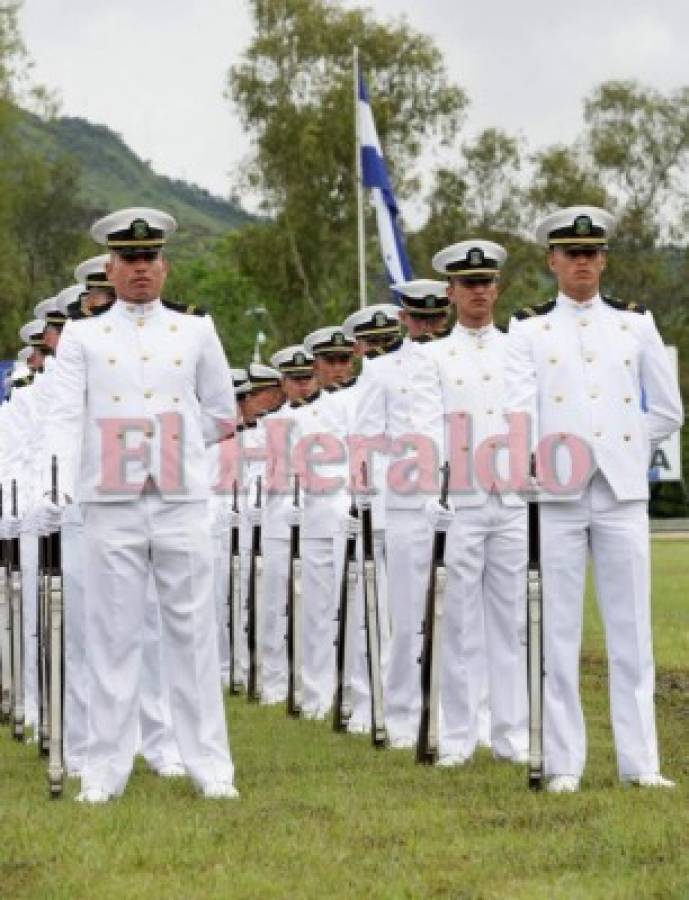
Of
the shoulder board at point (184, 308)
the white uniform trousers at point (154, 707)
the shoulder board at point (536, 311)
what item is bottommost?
the white uniform trousers at point (154, 707)

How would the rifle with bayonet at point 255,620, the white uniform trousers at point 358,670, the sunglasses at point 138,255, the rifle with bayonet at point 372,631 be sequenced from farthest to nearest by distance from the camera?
the rifle with bayonet at point 255,620
the white uniform trousers at point 358,670
the rifle with bayonet at point 372,631
the sunglasses at point 138,255

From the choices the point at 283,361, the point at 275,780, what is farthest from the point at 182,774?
the point at 283,361

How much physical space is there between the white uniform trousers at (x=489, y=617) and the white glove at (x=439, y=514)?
52 cm

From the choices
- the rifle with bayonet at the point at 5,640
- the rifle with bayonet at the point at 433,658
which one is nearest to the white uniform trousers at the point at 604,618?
the rifle with bayonet at the point at 433,658

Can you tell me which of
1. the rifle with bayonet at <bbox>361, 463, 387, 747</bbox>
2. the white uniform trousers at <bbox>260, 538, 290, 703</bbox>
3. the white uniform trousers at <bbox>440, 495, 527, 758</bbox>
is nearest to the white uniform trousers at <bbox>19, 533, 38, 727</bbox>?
the white uniform trousers at <bbox>260, 538, 290, 703</bbox>

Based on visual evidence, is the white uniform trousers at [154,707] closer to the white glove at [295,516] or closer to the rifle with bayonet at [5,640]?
the rifle with bayonet at [5,640]

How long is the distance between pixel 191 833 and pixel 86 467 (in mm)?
2161

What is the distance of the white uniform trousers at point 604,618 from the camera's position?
34.4 ft

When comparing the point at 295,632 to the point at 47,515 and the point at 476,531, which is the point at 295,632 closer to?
the point at 476,531

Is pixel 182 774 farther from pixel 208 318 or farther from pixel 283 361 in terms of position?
pixel 283 361

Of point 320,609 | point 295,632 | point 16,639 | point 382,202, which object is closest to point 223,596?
point 320,609

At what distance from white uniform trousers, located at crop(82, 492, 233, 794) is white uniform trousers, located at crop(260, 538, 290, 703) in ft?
21.2

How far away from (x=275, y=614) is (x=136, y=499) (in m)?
7.11

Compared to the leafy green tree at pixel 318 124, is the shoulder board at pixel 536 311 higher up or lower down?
lower down
